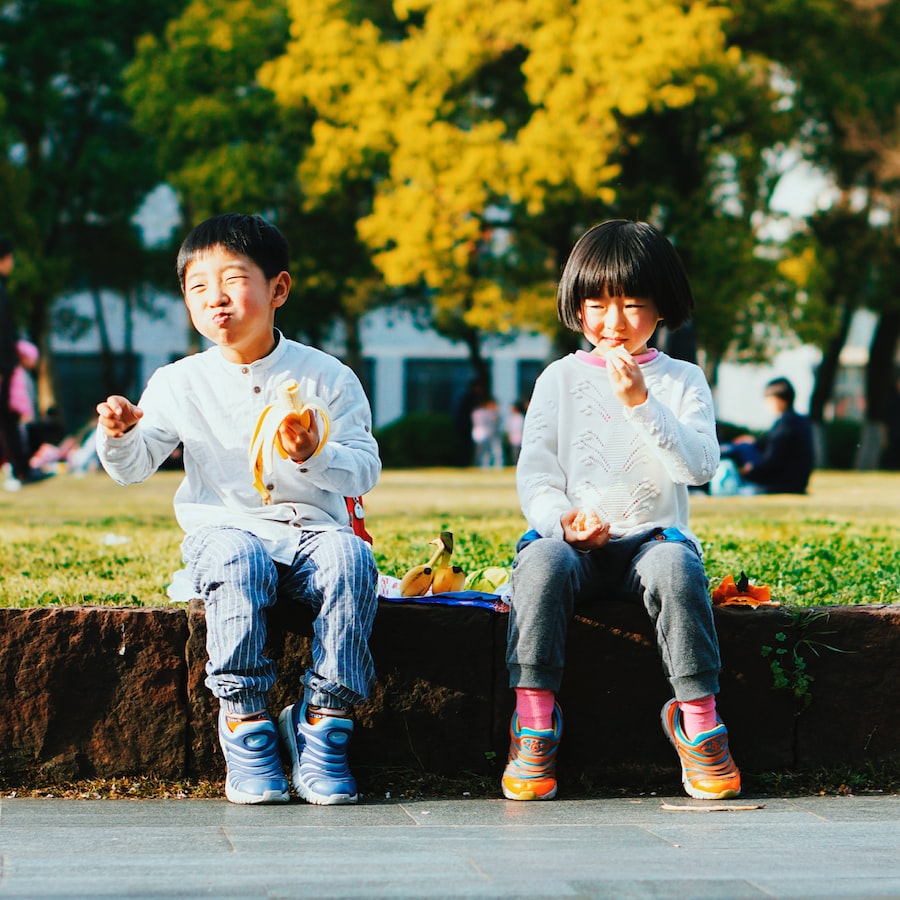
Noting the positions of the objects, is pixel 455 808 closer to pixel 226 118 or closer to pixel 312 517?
pixel 312 517

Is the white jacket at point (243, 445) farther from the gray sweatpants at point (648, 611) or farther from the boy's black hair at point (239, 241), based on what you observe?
the gray sweatpants at point (648, 611)

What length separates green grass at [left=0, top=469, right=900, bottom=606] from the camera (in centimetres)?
448

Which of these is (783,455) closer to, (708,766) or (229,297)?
(708,766)

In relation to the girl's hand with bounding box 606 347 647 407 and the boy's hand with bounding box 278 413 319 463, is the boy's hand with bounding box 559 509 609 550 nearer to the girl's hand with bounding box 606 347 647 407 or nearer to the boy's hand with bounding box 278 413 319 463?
the girl's hand with bounding box 606 347 647 407

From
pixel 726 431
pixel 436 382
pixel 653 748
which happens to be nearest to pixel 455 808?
pixel 653 748

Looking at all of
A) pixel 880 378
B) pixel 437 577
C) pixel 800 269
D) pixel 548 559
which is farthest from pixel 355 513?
pixel 880 378

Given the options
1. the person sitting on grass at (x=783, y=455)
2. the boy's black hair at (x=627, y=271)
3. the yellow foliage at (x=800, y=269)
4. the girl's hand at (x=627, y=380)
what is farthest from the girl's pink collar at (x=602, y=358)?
the yellow foliage at (x=800, y=269)

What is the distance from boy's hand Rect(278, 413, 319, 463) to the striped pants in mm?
241

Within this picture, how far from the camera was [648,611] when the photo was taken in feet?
11.7

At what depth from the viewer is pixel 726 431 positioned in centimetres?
1956

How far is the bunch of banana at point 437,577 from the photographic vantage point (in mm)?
3836

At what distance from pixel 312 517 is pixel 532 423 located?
2.15 ft

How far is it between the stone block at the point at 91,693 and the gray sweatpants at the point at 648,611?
871mm

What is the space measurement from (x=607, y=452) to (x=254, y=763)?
121cm
